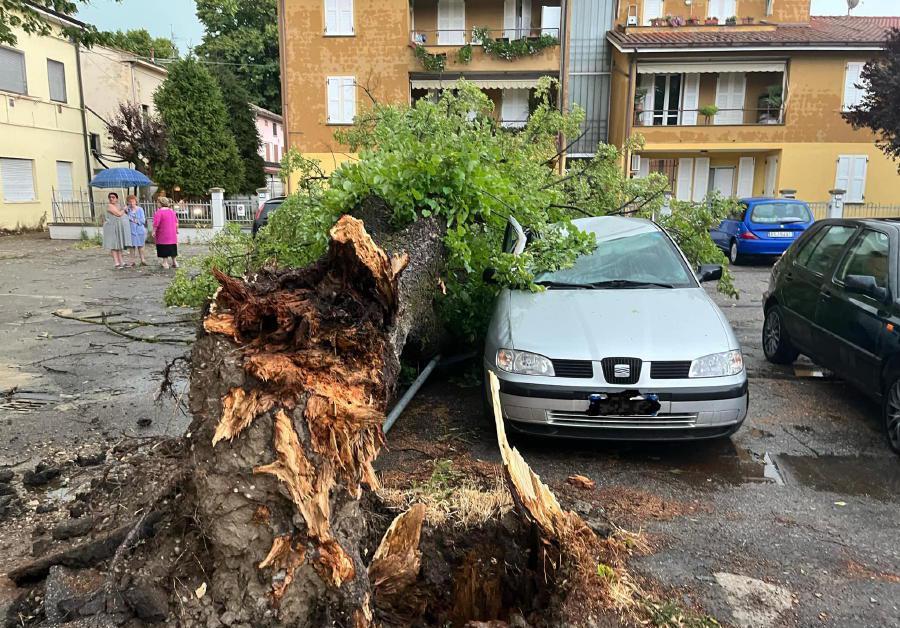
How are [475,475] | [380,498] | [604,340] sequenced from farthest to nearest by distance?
1. [604,340]
2. [475,475]
3. [380,498]

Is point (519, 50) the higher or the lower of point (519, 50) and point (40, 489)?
the higher

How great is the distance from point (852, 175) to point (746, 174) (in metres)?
4.03

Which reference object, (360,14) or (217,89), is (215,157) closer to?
(217,89)

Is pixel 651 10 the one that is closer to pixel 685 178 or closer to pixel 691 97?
pixel 691 97

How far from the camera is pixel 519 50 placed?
88.9ft

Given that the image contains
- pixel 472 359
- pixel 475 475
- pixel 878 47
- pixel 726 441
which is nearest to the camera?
pixel 475 475

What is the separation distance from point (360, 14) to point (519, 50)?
666 centimetres

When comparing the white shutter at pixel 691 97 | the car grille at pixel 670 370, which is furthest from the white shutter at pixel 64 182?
the car grille at pixel 670 370

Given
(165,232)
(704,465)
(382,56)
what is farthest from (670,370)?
(382,56)

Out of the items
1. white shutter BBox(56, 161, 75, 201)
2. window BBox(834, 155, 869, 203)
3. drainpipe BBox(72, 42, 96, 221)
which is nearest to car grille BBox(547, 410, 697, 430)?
window BBox(834, 155, 869, 203)

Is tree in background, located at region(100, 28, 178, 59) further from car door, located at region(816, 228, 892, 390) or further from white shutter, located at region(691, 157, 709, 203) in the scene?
car door, located at region(816, 228, 892, 390)

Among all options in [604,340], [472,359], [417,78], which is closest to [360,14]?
[417,78]

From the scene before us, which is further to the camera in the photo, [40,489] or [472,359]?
[472,359]

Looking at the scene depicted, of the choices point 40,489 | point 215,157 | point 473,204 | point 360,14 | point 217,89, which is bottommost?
point 40,489
